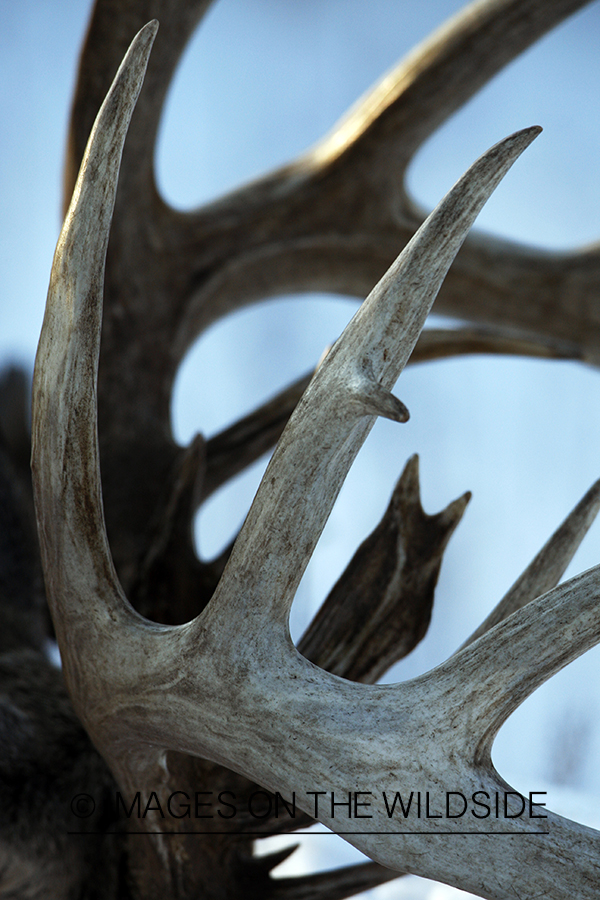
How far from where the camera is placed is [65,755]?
55cm

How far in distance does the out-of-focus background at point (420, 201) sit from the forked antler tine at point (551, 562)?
3.08ft

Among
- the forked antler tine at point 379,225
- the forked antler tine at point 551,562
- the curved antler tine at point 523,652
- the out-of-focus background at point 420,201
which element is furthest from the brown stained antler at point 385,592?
the out-of-focus background at point 420,201

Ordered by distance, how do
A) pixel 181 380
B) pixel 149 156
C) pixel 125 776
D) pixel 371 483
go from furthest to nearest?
pixel 181 380 → pixel 371 483 → pixel 149 156 → pixel 125 776

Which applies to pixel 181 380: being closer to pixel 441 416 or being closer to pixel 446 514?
pixel 441 416

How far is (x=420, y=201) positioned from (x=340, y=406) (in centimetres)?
121

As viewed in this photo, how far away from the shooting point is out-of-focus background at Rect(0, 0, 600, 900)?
59.8 inches

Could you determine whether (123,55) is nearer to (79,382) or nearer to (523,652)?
(79,382)

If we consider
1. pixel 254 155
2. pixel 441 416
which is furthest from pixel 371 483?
pixel 254 155

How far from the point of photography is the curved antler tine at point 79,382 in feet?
1.43

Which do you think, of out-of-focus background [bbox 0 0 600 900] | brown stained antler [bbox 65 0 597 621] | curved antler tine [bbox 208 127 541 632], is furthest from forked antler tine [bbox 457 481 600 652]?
out-of-focus background [bbox 0 0 600 900]

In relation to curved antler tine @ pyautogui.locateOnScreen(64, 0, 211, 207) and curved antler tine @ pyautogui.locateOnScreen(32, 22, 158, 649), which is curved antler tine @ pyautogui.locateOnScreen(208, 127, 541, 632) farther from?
curved antler tine @ pyautogui.locateOnScreen(64, 0, 211, 207)

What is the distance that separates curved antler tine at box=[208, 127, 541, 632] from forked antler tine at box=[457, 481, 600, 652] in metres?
0.17

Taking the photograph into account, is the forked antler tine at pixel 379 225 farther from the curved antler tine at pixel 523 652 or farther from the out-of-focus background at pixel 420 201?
the out-of-focus background at pixel 420 201

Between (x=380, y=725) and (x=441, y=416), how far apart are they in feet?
4.18
